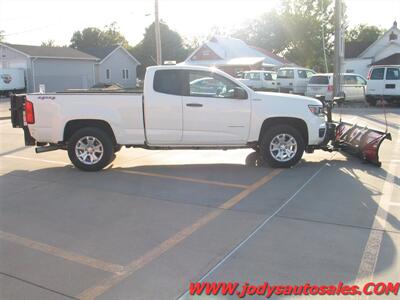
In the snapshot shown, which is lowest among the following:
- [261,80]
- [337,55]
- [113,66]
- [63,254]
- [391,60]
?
[63,254]

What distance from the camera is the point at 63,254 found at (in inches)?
189

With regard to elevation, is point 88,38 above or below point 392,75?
above

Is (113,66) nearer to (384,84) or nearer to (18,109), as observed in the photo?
(384,84)

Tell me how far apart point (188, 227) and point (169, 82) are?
378 cm

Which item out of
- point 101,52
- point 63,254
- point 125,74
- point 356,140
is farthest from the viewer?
point 125,74

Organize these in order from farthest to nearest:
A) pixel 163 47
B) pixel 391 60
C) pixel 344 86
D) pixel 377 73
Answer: pixel 163 47 → pixel 391 60 → pixel 344 86 → pixel 377 73

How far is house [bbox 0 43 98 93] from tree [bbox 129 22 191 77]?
23.8m

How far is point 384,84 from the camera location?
879 inches

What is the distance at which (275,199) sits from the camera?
21.7 feet

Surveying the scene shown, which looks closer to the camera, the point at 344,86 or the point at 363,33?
the point at 344,86

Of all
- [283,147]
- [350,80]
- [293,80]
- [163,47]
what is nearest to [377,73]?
[350,80]

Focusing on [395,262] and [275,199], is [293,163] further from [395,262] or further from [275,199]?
[395,262]

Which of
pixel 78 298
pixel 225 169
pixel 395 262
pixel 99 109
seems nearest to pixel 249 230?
pixel 395 262

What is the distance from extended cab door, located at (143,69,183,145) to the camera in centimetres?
848
